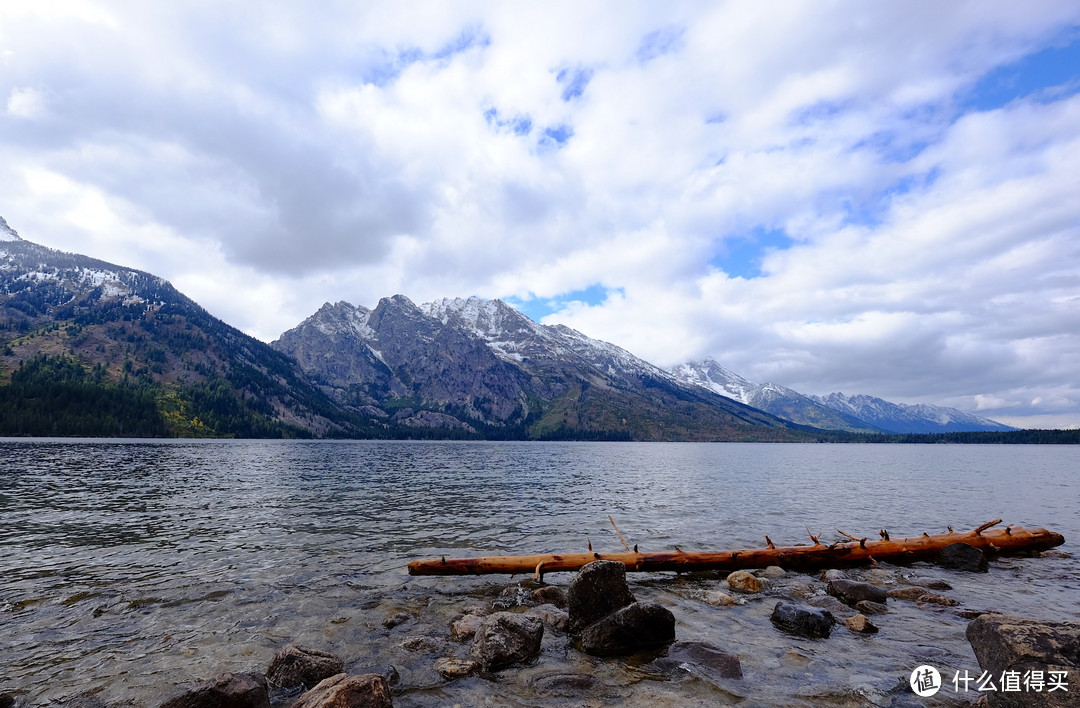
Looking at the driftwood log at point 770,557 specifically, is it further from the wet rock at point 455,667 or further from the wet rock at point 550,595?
the wet rock at point 455,667

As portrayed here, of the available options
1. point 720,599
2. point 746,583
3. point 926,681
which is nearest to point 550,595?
point 720,599

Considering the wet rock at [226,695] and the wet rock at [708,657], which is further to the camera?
the wet rock at [708,657]

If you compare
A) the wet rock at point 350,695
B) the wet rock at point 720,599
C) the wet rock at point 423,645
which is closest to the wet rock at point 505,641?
the wet rock at point 423,645

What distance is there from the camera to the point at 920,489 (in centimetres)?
7362

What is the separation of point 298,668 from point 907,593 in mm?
23834

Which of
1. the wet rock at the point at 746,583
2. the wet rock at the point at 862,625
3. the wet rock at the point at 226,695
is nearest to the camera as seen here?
the wet rock at the point at 226,695

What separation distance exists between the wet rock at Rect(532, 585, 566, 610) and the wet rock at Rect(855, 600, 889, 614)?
11800 millimetres

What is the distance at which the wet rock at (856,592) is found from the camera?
2047 centimetres

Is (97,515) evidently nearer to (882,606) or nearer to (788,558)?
(788,558)

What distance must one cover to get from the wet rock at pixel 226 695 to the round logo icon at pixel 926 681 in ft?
53.7

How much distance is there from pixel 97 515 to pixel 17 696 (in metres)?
34.2

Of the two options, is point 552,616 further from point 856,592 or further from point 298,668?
point 856,592

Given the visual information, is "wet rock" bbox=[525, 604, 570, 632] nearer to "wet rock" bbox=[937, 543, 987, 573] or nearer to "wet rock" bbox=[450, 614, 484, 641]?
"wet rock" bbox=[450, 614, 484, 641]

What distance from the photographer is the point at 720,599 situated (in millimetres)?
20484
